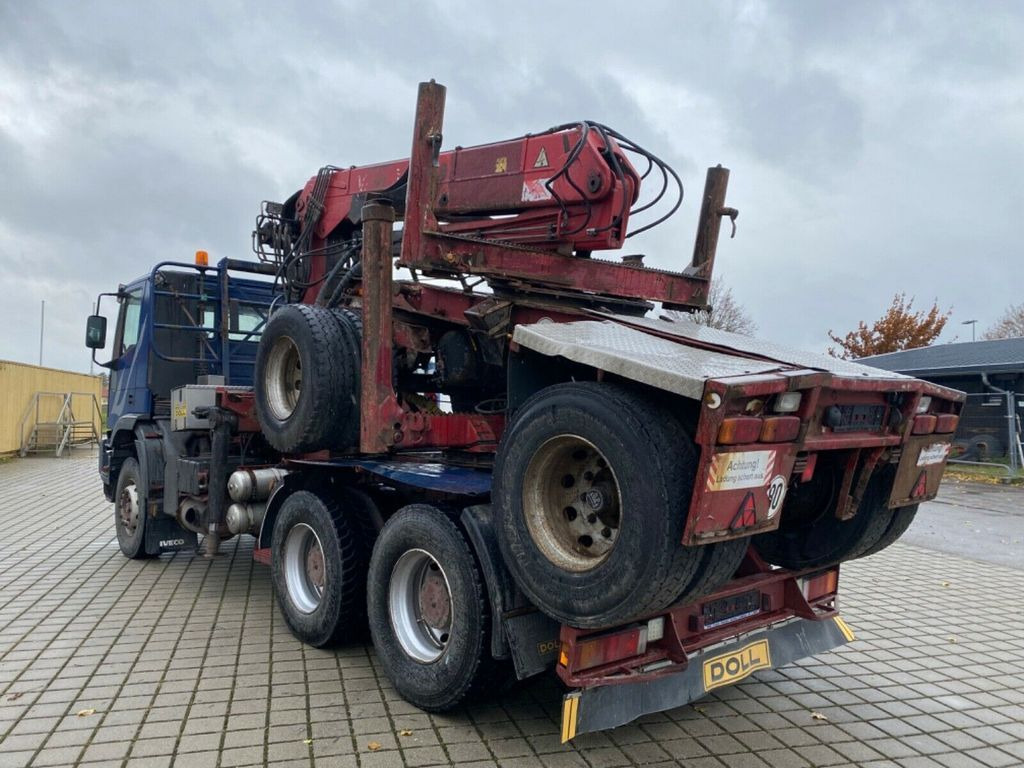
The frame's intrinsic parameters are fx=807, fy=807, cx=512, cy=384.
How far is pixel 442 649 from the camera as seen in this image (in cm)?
434

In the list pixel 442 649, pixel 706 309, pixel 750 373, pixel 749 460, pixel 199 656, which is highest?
pixel 706 309

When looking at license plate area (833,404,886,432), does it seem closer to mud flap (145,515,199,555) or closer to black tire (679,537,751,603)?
black tire (679,537,751,603)

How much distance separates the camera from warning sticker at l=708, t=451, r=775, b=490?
9.84 feet

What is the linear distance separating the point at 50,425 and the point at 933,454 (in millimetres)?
22459

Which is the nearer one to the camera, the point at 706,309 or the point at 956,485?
the point at 706,309

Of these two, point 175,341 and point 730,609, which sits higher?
point 175,341

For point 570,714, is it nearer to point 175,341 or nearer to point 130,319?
point 175,341

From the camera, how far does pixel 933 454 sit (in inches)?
163

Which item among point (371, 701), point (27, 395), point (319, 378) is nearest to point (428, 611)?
point (371, 701)

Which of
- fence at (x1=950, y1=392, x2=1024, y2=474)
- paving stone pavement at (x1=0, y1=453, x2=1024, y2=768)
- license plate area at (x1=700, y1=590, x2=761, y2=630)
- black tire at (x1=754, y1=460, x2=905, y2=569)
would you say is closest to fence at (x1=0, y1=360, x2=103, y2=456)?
paving stone pavement at (x1=0, y1=453, x2=1024, y2=768)

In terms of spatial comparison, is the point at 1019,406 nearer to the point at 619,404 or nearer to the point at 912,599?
the point at 912,599

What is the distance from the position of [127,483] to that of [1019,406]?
1729cm

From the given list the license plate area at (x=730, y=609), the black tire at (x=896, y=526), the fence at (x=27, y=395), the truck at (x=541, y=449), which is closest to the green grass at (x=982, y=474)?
the truck at (x=541, y=449)

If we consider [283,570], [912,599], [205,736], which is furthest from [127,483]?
[912,599]
